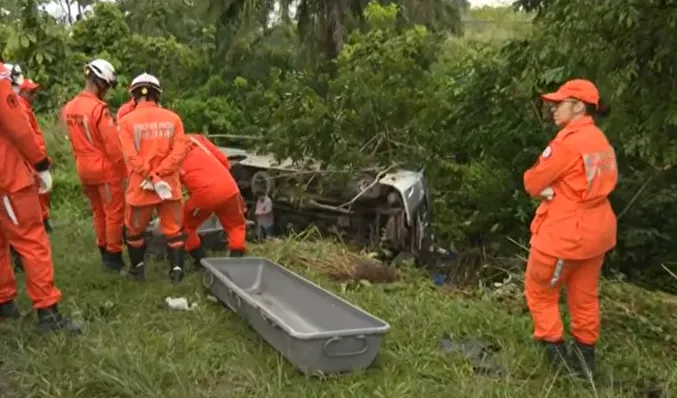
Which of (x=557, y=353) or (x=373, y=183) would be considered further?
(x=373, y=183)

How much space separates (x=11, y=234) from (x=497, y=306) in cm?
351

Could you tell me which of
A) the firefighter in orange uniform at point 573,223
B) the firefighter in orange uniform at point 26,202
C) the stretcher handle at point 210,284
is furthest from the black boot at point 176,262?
the firefighter in orange uniform at point 573,223

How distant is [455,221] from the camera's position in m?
9.81

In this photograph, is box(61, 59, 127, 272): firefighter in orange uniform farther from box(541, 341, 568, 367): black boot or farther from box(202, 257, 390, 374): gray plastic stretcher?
box(541, 341, 568, 367): black boot

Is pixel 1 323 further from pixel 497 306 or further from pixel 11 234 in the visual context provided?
pixel 497 306

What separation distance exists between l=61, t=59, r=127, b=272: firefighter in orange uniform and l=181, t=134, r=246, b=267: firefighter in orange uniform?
569 millimetres

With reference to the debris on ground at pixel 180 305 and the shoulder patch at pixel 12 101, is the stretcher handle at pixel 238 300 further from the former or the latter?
the shoulder patch at pixel 12 101

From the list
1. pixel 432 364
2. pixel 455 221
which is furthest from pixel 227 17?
pixel 432 364

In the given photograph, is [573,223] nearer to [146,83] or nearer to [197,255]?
[146,83]

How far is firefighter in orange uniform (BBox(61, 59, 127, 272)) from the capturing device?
6.80m

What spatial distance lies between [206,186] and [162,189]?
501mm

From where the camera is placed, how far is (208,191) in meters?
6.80

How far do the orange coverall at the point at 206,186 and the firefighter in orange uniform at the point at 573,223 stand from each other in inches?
107

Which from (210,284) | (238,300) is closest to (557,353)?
(238,300)
